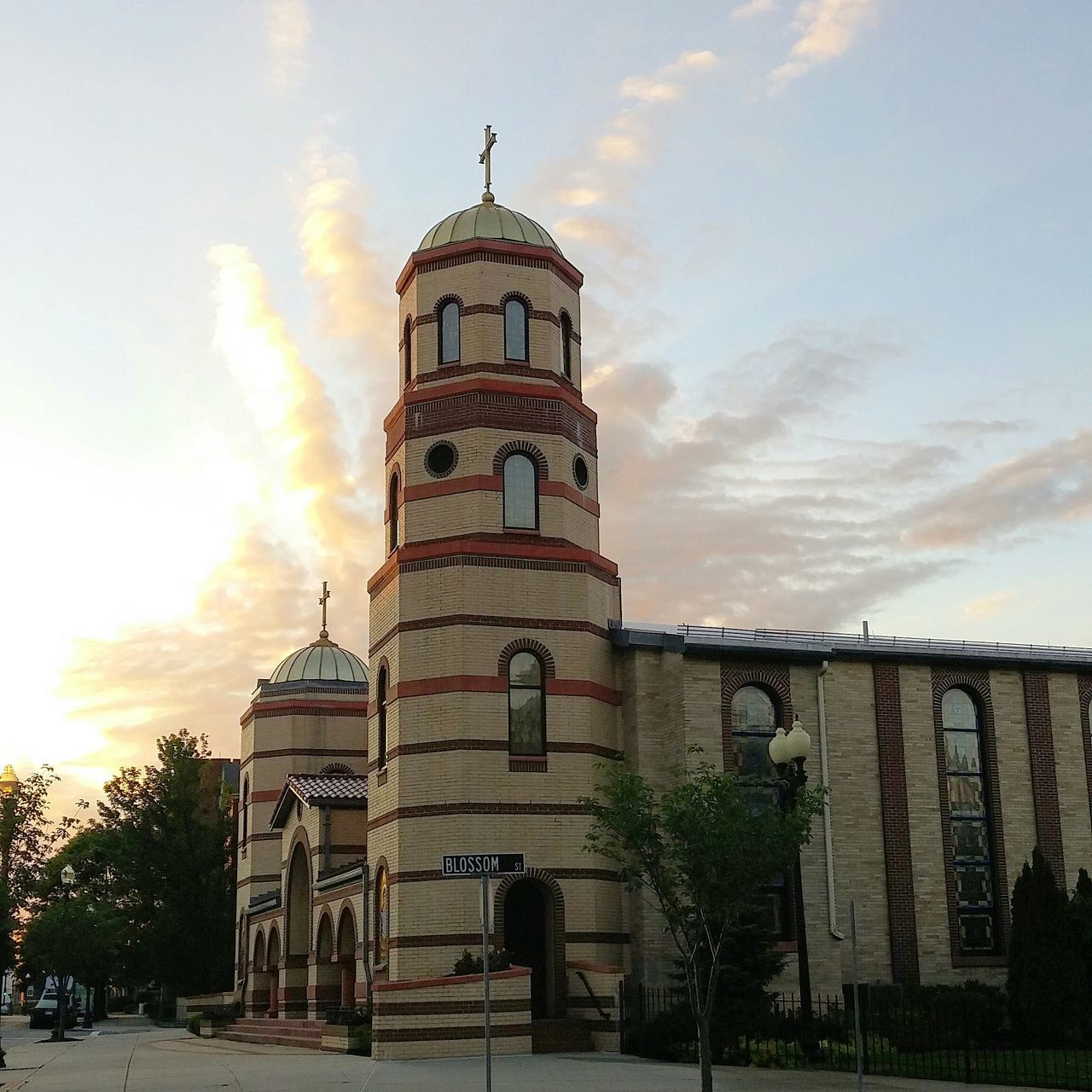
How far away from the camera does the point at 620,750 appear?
110 feet

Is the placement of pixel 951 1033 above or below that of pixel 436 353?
below

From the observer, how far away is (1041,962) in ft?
92.6

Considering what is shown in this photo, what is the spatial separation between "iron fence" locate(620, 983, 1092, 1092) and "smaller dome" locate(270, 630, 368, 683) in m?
26.3

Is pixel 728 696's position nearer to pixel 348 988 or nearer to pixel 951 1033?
pixel 951 1033

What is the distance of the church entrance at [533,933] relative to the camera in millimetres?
31047

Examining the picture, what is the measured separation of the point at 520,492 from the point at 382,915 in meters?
10.1

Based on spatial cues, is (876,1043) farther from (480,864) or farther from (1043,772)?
(480,864)

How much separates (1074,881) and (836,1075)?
15.2 meters

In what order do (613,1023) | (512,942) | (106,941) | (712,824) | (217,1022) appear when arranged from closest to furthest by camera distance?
(712,824), (613,1023), (512,942), (217,1022), (106,941)

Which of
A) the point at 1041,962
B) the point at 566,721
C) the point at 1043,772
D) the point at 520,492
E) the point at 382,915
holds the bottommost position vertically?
the point at 1041,962

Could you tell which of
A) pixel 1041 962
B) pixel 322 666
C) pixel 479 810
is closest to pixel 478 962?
pixel 479 810

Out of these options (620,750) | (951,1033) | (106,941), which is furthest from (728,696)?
(106,941)

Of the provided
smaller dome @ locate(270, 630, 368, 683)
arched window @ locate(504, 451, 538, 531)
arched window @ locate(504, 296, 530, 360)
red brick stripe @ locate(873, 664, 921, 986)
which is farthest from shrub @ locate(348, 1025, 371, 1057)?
smaller dome @ locate(270, 630, 368, 683)

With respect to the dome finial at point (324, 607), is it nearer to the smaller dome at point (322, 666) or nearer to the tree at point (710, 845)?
the smaller dome at point (322, 666)
